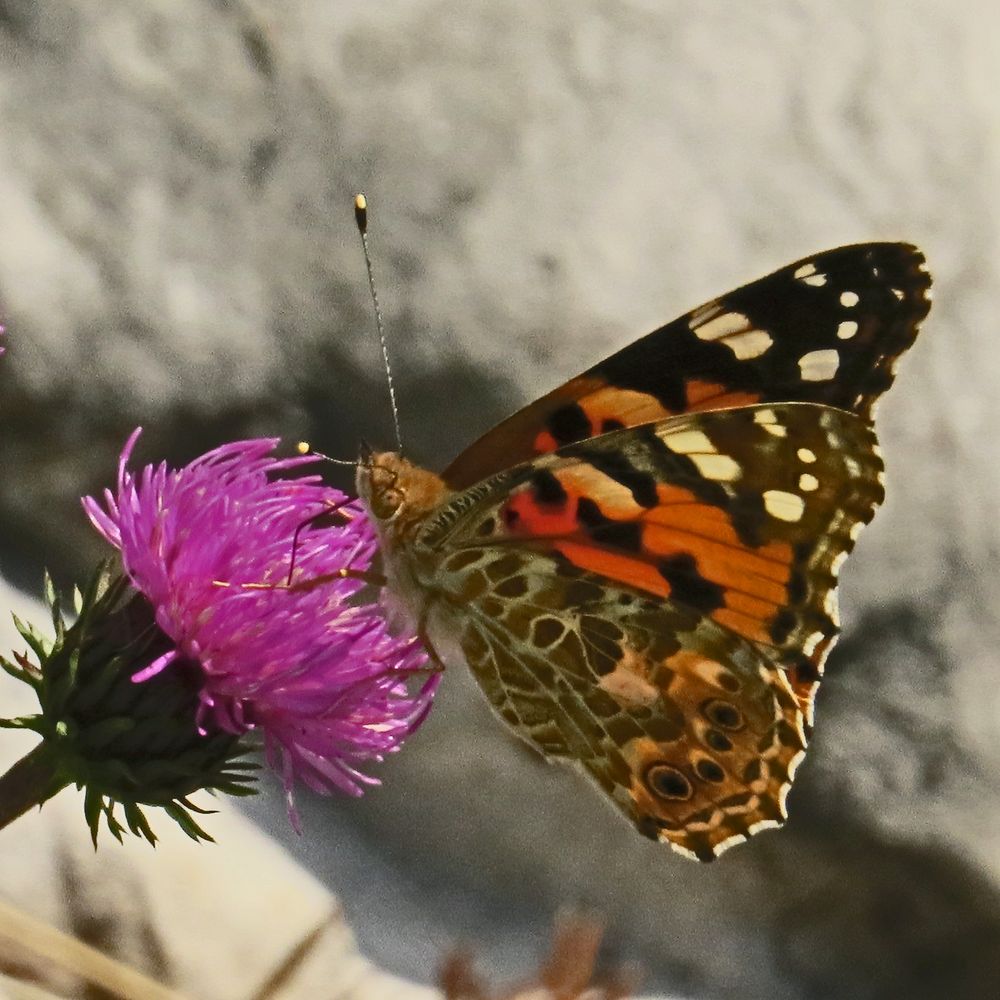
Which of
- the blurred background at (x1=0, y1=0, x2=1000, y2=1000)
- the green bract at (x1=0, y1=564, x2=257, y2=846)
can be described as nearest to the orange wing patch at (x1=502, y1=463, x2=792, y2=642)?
the green bract at (x1=0, y1=564, x2=257, y2=846)

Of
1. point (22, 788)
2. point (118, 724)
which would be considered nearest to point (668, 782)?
point (118, 724)

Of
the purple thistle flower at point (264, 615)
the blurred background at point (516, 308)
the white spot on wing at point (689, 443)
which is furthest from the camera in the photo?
the blurred background at point (516, 308)

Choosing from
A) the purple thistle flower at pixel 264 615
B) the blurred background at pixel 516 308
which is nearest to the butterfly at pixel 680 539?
the purple thistle flower at pixel 264 615

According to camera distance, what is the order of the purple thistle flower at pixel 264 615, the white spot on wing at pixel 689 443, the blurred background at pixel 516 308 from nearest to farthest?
the white spot on wing at pixel 689 443, the purple thistle flower at pixel 264 615, the blurred background at pixel 516 308

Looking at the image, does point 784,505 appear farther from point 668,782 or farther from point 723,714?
point 668,782

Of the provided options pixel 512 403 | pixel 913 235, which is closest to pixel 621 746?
pixel 512 403

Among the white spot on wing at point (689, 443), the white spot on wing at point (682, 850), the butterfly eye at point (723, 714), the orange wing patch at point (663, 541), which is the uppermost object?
the white spot on wing at point (689, 443)

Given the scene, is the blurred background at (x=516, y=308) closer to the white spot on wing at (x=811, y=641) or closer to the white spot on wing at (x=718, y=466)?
the white spot on wing at (x=718, y=466)
